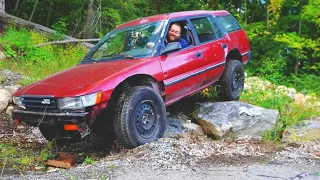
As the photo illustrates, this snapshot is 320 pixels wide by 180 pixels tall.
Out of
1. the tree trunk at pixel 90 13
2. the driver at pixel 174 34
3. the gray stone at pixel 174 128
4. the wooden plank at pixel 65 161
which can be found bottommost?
the wooden plank at pixel 65 161

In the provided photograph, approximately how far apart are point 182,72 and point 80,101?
6.31 ft

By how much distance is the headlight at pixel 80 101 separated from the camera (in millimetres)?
4234

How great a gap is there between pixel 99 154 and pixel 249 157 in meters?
2.16

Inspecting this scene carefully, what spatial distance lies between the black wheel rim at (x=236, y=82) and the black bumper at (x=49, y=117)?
368 cm

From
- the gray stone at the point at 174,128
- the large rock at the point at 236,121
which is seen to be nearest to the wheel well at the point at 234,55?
the large rock at the point at 236,121

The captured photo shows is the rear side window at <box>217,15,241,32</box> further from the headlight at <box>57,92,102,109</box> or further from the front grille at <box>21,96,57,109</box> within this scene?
the front grille at <box>21,96,57,109</box>

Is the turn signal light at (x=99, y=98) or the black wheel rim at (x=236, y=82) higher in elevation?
the turn signal light at (x=99, y=98)

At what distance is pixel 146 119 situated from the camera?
16.0 feet

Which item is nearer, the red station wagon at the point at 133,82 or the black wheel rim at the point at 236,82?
the red station wagon at the point at 133,82

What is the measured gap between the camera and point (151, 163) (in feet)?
13.9

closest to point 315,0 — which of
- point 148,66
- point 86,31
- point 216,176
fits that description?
point 86,31

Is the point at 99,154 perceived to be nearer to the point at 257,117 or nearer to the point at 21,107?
the point at 21,107

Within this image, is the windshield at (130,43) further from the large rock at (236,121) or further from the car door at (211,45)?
the large rock at (236,121)

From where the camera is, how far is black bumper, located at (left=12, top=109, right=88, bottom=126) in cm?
421
